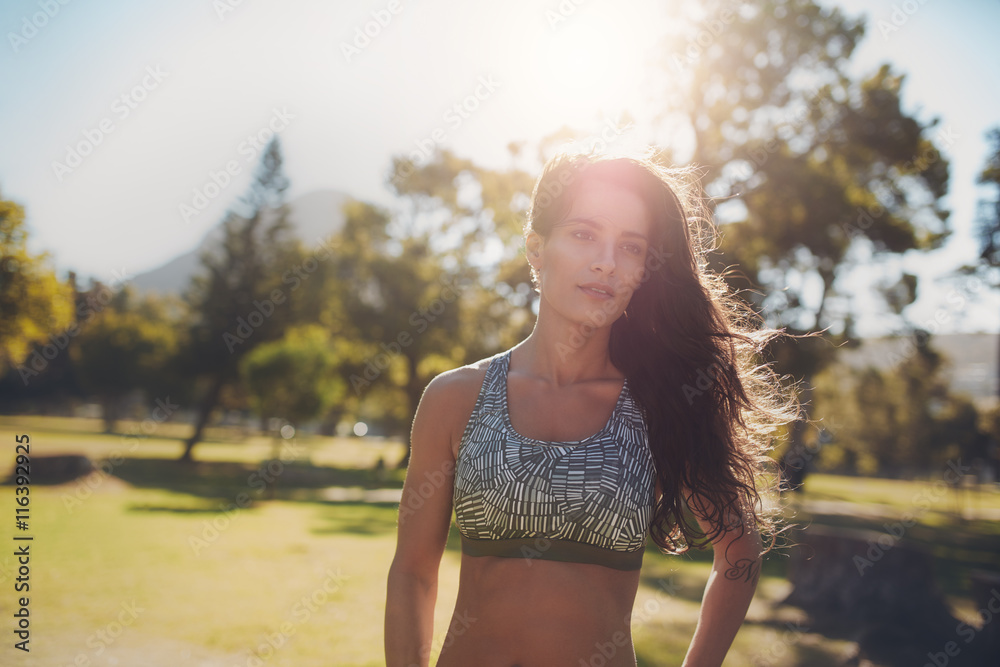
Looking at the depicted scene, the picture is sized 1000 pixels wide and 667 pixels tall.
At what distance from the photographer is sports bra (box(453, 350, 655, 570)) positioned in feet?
6.16

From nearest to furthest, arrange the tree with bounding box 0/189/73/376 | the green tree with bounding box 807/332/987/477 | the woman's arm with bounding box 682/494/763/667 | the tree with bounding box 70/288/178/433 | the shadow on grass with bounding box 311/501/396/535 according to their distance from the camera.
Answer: the woman's arm with bounding box 682/494/763/667 → the tree with bounding box 0/189/73/376 → the shadow on grass with bounding box 311/501/396/535 → the green tree with bounding box 807/332/987/477 → the tree with bounding box 70/288/178/433

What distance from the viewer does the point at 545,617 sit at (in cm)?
189

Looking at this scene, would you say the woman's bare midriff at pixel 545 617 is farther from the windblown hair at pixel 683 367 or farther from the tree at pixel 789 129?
the tree at pixel 789 129

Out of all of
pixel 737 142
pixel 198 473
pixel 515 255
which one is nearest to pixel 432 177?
pixel 515 255

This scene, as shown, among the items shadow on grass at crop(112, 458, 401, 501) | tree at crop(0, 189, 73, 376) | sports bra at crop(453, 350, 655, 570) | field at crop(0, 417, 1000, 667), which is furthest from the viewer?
shadow on grass at crop(112, 458, 401, 501)

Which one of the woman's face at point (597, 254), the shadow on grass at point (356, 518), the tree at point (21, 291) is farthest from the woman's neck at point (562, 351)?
the tree at point (21, 291)

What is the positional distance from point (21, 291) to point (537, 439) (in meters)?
16.3

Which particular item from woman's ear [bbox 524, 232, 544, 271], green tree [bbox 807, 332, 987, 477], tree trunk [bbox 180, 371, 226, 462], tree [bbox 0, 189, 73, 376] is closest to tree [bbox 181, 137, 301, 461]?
tree trunk [bbox 180, 371, 226, 462]

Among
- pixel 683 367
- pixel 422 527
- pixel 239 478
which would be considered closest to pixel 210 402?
pixel 239 478

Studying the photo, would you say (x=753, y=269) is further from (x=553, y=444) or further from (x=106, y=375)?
(x=106, y=375)

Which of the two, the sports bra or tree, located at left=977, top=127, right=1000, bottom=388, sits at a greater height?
tree, located at left=977, top=127, right=1000, bottom=388

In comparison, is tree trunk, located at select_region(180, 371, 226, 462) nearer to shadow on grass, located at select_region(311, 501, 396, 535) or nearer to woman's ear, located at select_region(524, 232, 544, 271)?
shadow on grass, located at select_region(311, 501, 396, 535)

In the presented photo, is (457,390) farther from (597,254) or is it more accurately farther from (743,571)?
(743,571)

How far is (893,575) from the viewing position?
Result: 932 cm
